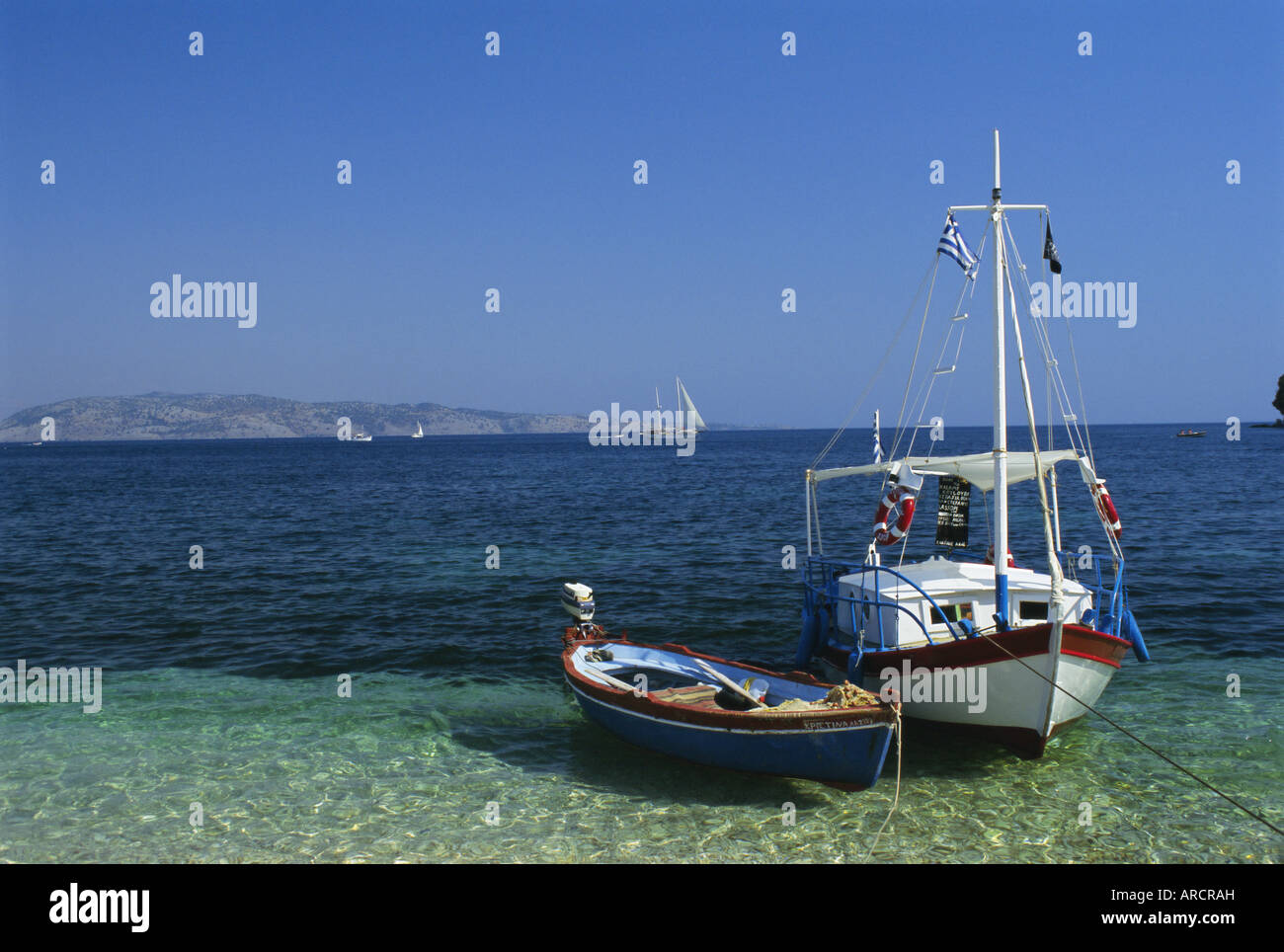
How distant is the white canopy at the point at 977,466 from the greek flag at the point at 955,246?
12.4ft

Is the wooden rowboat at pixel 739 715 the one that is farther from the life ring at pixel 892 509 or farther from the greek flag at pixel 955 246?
the greek flag at pixel 955 246

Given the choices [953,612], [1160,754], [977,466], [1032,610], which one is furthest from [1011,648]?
[977,466]

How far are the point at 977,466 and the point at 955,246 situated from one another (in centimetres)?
487

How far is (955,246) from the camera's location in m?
16.5

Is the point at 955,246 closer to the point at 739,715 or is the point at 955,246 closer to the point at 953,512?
the point at 953,512

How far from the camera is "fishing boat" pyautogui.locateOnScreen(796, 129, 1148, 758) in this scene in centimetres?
1455

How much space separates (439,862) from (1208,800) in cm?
1213

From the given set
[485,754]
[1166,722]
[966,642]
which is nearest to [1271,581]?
[1166,722]

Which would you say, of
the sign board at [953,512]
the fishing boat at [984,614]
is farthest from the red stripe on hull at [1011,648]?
the sign board at [953,512]
